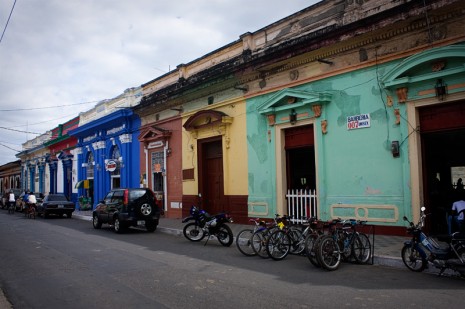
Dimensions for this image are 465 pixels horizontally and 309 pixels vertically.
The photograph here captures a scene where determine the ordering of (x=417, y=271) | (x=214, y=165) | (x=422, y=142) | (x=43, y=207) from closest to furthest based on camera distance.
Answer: (x=417, y=271)
(x=422, y=142)
(x=214, y=165)
(x=43, y=207)

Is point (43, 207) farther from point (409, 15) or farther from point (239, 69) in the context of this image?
point (409, 15)

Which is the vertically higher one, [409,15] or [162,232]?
[409,15]

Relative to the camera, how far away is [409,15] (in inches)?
394

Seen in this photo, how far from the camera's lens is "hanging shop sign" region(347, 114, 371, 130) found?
11182 millimetres

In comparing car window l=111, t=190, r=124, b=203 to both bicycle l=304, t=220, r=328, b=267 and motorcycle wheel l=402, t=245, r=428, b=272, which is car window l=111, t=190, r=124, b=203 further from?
motorcycle wheel l=402, t=245, r=428, b=272

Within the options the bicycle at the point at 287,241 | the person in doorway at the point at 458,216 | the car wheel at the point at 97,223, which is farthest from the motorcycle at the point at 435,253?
the car wheel at the point at 97,223

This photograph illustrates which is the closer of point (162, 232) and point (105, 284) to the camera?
point (105, 284)

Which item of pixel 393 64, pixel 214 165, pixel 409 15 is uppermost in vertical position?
pixel 409 15

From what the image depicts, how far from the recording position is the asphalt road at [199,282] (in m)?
5.60

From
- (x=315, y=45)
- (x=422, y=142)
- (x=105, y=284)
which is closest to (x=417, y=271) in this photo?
(x=422, y=142)

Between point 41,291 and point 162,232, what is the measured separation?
28.8 ft

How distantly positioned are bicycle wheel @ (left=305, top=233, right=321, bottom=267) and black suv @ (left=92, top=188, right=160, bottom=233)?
804 cm

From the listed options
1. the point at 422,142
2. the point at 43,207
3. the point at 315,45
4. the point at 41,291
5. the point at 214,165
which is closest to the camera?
the point at 41,291

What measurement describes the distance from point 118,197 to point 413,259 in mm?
11028
